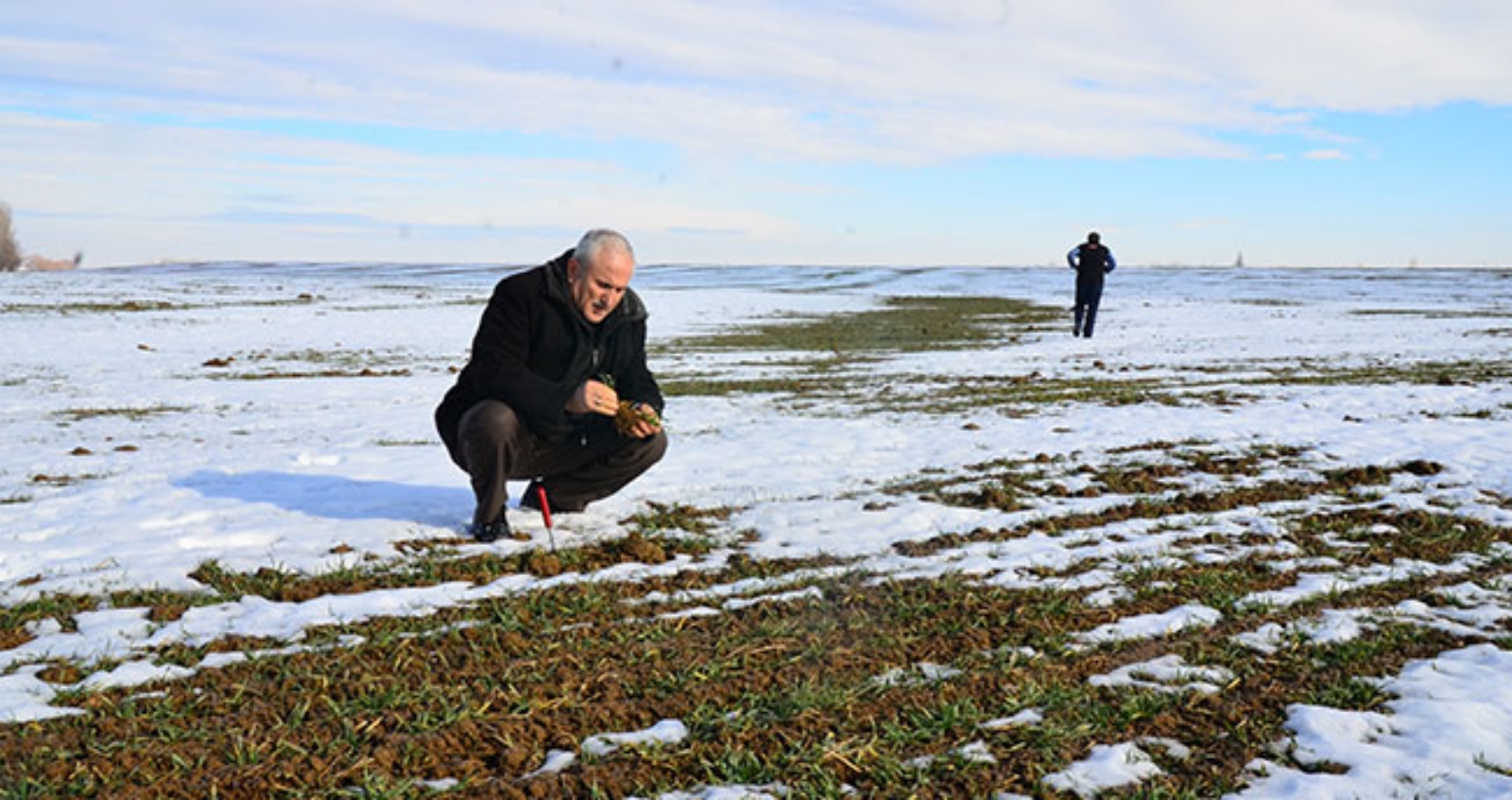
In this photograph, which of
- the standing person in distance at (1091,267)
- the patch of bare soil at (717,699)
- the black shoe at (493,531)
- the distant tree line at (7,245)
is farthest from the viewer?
the distant tree line at (7,245)

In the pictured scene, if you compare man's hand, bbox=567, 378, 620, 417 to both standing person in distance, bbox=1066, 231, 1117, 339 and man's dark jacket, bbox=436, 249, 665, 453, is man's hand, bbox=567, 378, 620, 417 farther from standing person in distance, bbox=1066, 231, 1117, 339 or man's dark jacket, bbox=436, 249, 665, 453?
standing person in distance, bbox=1066, 231, 1117, 339

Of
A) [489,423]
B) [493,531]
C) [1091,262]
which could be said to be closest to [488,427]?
[489,423]

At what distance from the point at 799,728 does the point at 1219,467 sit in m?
5.90

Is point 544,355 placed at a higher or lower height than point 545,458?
higher

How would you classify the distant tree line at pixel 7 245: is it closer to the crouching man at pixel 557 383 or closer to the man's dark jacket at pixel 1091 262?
the man's dark jacket at pixel 1091 262

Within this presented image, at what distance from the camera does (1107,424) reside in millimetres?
10812

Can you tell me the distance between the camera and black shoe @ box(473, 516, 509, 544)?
6262 mm

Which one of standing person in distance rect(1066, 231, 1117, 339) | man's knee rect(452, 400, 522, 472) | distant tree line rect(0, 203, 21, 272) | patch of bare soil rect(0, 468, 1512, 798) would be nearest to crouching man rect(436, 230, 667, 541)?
man's knee rect(452, 400, 522, 472)

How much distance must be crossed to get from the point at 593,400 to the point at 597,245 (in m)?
0.83

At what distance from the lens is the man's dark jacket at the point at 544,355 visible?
587cm

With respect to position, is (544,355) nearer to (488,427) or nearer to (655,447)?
(488,427)

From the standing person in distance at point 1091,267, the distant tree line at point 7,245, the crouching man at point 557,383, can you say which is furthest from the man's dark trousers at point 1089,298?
the distant tree line at point 7,245

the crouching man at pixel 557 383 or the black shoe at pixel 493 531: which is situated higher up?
the crouching man at pixel 557 383

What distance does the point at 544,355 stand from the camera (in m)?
6.05
